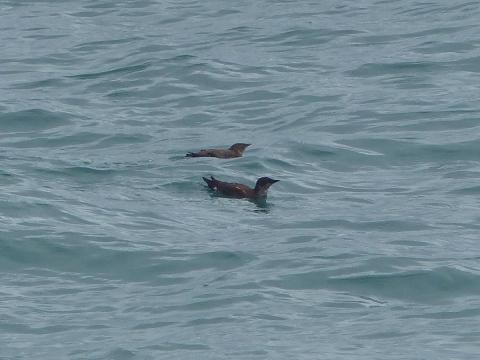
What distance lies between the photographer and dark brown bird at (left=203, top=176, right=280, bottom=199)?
15453 mm

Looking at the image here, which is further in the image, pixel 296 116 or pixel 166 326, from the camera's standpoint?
pixel 296 116

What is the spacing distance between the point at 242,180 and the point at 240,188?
4.03ft

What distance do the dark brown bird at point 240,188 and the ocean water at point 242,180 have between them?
142 millimetres

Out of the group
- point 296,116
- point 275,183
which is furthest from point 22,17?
point 275,183

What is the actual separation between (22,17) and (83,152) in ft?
35.4

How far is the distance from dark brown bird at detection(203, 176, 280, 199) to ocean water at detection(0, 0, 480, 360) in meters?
0.14

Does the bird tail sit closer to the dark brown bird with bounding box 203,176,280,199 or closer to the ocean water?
the dark brown bird with bounding box 203,176,280,199

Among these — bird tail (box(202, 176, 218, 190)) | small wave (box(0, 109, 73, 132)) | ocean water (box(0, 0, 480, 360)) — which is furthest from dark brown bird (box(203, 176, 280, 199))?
small wave (box(0, 109, 73, 132))

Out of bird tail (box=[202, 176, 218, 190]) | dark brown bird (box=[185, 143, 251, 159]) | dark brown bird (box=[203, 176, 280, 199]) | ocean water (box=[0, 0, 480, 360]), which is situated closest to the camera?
ocean water (box=[0, 0, 480, 360])

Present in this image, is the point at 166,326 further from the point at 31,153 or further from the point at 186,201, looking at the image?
the point at 31,153

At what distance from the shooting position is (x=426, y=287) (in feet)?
39.2

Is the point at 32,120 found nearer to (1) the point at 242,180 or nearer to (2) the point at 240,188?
(1) the point at 242,180

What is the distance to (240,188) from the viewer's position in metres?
15.8

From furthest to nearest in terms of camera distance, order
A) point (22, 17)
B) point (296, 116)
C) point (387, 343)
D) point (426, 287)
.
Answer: point (22, 17)
point (296, 116)
point (426, 287)
point (387, 343)
